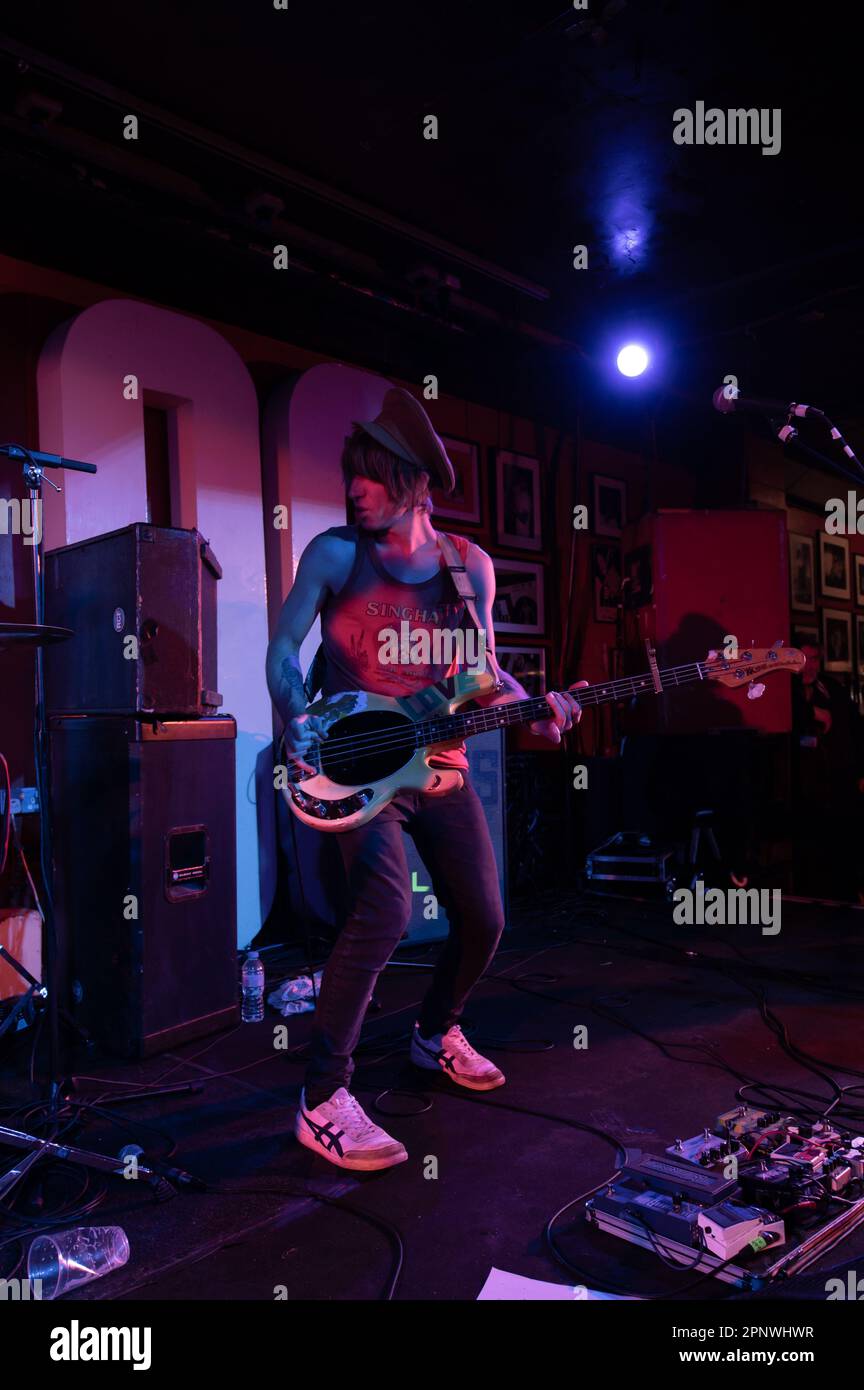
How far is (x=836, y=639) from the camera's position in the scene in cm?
916

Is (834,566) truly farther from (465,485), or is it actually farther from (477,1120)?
(477,1120)

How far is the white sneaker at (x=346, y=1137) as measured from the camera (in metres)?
2.41

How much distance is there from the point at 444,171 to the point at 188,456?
198 centimetres

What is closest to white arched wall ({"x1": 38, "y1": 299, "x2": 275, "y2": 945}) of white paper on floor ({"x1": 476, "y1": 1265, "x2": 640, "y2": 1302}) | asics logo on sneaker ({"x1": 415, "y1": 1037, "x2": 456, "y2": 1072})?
asics logo on sneaker ({"x1": 415, "y1": 1037, "x2": 456, "y2": 1072})

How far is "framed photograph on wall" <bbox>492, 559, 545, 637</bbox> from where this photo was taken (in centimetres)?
695

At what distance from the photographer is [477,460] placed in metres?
6.81

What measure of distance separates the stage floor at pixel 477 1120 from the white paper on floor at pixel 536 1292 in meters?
0.04

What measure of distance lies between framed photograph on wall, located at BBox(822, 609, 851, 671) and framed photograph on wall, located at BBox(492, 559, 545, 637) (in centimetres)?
341

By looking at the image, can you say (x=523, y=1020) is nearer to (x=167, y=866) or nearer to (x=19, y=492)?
(x=167, y=866)

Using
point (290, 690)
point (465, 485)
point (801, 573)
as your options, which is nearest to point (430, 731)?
point (290, 690)
